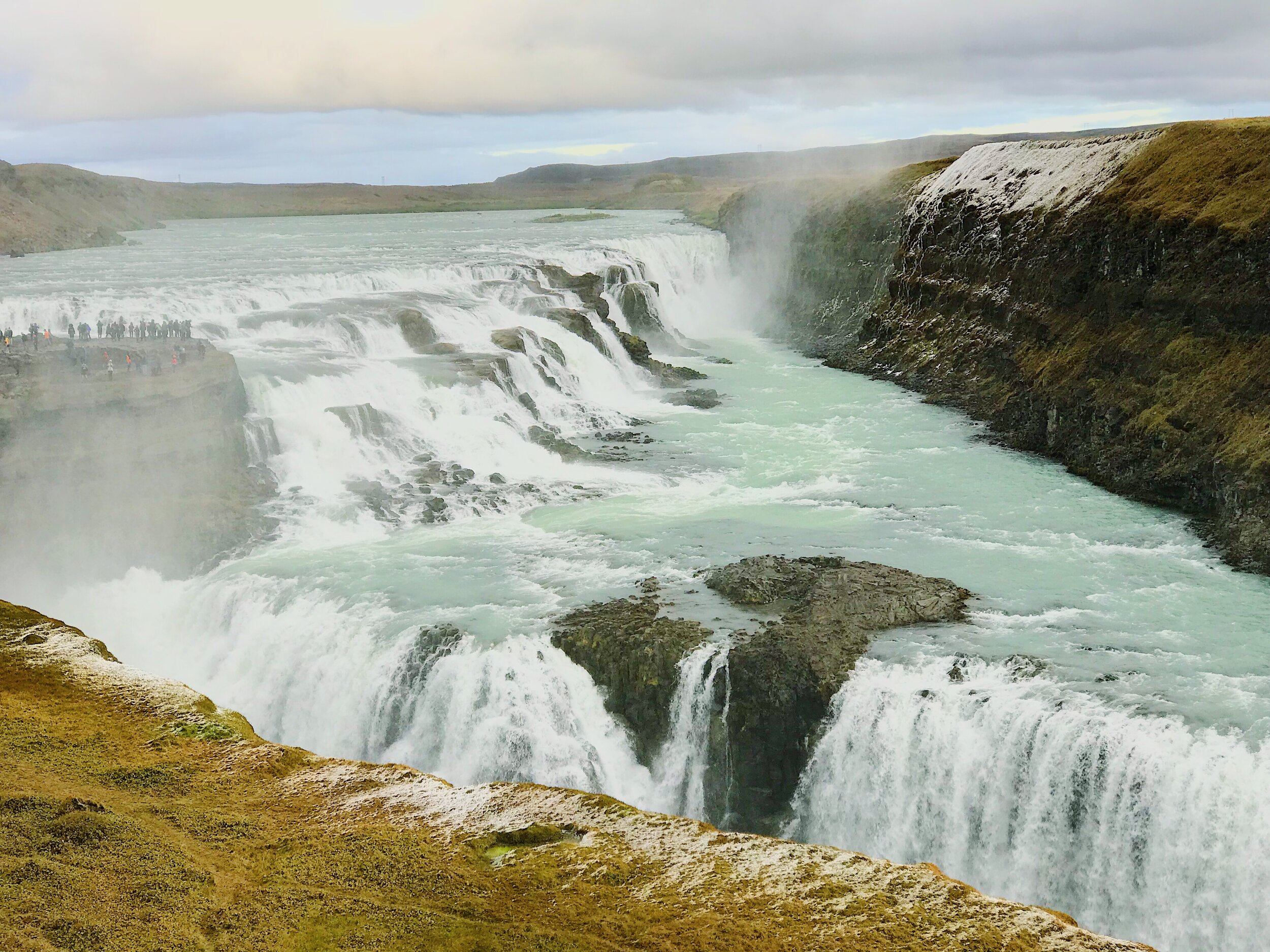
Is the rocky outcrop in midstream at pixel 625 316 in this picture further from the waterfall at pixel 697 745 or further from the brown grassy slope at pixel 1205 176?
the waterfall at pixel 697 745

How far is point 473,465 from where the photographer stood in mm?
26750

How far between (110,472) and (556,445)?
36.5 feet

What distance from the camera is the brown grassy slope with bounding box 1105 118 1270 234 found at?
24953 millimetres

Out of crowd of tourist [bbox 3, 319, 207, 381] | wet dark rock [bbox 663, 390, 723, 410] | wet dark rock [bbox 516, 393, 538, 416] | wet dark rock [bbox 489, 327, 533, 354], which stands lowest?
wet dark rock [bbox 663, 390, 723, 410]

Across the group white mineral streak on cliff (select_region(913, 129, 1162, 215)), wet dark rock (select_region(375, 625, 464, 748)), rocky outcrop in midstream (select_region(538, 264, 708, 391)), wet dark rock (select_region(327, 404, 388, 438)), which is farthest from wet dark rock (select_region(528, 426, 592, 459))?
white mineral streak on cliff (select_region(913, 129, 1162, 215))

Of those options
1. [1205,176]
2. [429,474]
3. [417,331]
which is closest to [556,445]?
[429,474]

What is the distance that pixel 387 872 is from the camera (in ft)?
26.1

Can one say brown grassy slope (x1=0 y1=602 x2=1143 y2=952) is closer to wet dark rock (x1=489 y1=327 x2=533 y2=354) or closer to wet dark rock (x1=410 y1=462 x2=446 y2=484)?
wet dark rock (x1=410 y1=462 x2=446 y2=484)

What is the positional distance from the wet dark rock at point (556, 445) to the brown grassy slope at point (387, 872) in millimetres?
18677

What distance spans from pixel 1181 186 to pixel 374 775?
26.0 meters

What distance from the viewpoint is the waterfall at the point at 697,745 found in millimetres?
15680

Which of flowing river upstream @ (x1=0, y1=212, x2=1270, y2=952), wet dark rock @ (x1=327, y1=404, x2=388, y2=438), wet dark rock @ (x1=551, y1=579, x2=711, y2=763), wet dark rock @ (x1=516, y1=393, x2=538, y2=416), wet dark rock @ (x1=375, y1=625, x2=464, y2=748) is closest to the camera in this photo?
flowing river upstream @ (x1=0, y1=212, x2=1270, y2=952)

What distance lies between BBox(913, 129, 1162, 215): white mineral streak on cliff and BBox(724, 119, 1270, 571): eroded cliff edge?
0.07 m

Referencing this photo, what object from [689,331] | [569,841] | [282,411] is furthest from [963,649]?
[689,331]
